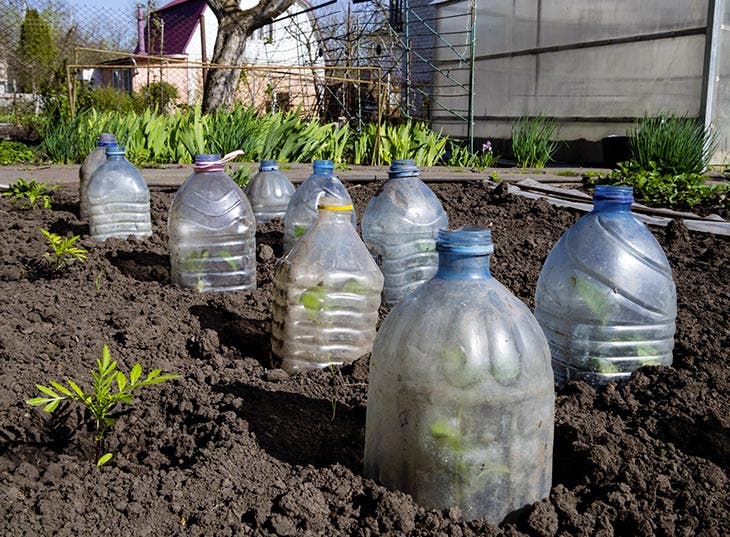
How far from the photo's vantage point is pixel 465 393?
157 centimetres

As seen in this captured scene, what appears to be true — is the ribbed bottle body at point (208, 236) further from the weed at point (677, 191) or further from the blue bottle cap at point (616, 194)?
the weed at point (677, 191)

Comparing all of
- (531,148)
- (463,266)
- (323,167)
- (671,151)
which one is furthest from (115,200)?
(531,148)

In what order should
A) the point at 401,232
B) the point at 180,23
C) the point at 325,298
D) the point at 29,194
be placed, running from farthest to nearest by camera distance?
the point at 180,23 → the point at 29,194 → the point at 401,232 → the point at 325,298

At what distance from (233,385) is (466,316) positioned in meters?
0.99

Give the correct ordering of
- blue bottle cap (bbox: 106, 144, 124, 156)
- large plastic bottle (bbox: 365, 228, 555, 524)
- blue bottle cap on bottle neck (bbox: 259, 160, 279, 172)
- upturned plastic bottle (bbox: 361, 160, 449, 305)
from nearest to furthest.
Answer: large plastic bottle (bbox: 365, 228, 555, 524) → upturned plastic bottle (bbox: 361, 160, 449, 305) → blue bottle cap (bbox: 106, 144, 124, 156) → blue bottle cap on bottle neck (bbox: 259, 160, 279, 172)

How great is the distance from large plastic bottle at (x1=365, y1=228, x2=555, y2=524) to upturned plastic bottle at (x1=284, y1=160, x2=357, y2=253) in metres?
2.39

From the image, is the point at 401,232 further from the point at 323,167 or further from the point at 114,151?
the point at 114,151

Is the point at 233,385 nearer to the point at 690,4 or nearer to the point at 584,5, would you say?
the point at 690,4

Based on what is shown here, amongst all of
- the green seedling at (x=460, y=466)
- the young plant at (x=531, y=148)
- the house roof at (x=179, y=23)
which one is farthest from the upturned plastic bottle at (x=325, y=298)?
the house roof at (x=179, y=23)

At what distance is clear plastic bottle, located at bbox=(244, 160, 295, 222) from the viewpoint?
509 cm

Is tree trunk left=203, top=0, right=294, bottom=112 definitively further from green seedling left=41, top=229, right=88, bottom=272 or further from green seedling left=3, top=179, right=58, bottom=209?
green seedling left=41, top=229, right=88, bottom=272

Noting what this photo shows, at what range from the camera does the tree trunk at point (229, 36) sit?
11.9 m

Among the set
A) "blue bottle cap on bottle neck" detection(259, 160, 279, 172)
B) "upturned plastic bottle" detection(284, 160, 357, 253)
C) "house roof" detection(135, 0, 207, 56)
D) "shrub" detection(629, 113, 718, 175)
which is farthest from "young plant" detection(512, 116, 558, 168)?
"house roof" detection(135, 0, 207, 56)

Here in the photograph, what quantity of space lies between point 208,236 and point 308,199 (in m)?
0.69
